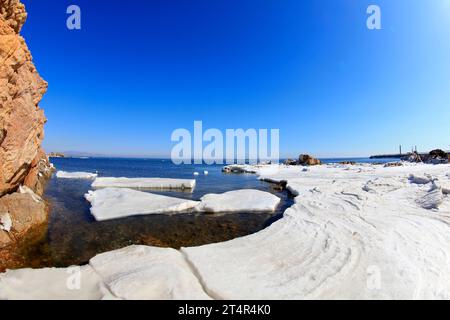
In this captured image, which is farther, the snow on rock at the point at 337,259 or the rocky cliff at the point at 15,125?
the rocky cliff at the point at 15,125

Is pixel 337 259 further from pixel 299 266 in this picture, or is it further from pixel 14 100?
pixel 14 100

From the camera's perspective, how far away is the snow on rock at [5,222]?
27.5 feet

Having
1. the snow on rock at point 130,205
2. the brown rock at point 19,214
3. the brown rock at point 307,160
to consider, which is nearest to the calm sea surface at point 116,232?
the brown rock at point 19,214

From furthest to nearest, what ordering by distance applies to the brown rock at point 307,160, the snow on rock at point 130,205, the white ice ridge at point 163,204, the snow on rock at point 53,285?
the brown rock at point 307,160, the white ice ridge at point 163,204, the snow on rock at point 130,205, the snow on rock at point 53,285

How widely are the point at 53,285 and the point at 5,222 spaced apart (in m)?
5.38

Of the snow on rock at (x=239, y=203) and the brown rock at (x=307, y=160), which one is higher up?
the brown rock at (x=307, y=160)

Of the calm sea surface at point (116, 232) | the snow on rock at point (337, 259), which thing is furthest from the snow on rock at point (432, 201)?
the calm sea surface at point (116, 232)

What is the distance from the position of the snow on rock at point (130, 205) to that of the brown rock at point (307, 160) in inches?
2069

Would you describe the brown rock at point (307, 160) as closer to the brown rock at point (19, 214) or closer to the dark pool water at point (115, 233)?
the dark pool water at point (115, 233)

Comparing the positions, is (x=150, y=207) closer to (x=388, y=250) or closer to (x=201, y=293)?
(x=201, y=293)

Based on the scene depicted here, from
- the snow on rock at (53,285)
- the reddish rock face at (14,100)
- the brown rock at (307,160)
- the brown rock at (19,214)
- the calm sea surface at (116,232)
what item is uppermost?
the reddish rock face at (14,100)

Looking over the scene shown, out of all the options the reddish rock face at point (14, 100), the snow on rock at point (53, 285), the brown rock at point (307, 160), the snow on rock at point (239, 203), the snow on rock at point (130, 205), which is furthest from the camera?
the brown rock at point (307, 160)
